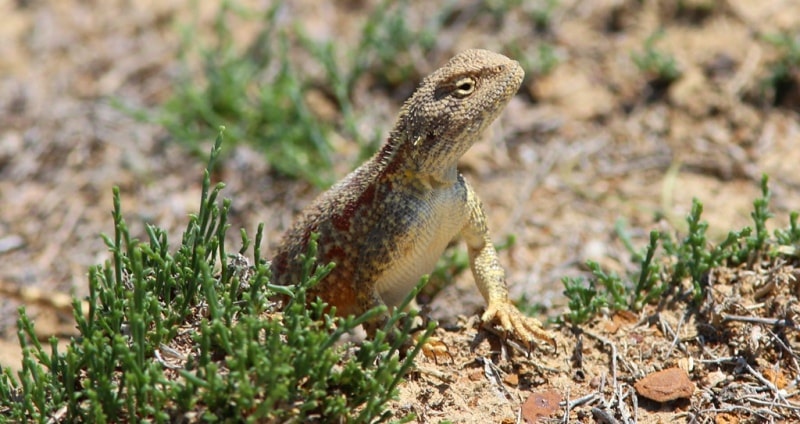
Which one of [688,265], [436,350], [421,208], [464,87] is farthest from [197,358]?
[688,265]

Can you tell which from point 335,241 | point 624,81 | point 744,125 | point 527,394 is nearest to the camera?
point 527,394

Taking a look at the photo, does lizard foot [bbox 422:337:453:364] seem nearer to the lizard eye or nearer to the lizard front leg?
the lizard front leg

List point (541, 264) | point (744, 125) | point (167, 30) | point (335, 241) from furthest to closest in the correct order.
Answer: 1. point (167, 30)
2. point (744, 125)
3. point (541, 264)
4. point (335, 241)

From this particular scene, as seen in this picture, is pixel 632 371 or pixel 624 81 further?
pixel 624 81

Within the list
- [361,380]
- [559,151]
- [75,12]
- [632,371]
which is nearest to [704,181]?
[559,151]

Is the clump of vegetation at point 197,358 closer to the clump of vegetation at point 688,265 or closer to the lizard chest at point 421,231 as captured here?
the lizard chest at point 421,231

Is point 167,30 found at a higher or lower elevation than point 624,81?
higher

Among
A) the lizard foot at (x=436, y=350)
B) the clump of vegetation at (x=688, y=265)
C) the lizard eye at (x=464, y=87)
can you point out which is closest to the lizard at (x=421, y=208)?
the lizard eye at (x=464, y=87)

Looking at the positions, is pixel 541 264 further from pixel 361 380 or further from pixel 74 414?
pixel 74 414

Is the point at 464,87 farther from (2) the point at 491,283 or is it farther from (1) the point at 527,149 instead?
(1) the point at 527,149
